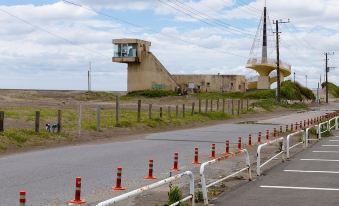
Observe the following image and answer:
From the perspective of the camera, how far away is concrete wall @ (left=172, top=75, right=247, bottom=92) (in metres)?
105

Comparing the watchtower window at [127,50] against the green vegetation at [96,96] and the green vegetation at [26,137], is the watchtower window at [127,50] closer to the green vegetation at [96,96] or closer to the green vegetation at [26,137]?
the green vegetation at [96,96]

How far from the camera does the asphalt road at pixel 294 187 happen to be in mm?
11211

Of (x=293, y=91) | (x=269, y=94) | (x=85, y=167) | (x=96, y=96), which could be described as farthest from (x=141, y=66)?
(x=85, y=167)

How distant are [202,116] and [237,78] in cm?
6093

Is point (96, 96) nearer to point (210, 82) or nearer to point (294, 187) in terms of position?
point (210, 82)

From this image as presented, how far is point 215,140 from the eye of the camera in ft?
92.4

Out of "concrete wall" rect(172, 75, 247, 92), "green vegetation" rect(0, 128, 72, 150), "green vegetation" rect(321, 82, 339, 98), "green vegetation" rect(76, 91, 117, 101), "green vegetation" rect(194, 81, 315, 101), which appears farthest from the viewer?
"green vegetation" rect(321, 82, 339, 98)

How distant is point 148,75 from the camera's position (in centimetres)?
9638

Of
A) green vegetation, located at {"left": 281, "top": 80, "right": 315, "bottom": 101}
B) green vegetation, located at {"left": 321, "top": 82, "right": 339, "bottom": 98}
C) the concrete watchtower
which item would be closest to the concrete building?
the concrete watchtower

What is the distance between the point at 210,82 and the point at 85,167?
91150 millimetres

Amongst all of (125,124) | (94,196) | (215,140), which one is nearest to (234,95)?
(125,124)

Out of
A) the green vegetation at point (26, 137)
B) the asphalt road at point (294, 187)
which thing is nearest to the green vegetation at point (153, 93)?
the green vegetation at point (26, 137)

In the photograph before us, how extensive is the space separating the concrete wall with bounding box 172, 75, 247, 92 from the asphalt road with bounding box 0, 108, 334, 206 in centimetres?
7890

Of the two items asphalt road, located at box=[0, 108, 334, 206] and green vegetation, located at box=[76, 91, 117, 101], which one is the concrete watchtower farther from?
asphalt road, located at box=[0, 108, 334, 206]
